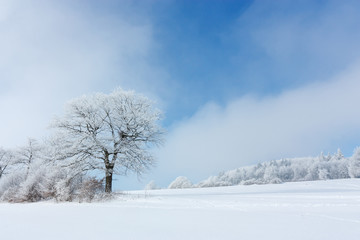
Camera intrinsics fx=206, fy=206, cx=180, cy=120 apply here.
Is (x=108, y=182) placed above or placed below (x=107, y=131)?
below

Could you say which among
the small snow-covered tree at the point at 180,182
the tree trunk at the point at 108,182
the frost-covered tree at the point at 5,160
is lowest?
the small snow-covered tree at the point at 180,182

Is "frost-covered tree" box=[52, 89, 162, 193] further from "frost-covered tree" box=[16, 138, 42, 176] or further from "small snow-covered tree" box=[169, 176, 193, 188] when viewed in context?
"small snow-covered tree" box=[169, 176, 193, 188]

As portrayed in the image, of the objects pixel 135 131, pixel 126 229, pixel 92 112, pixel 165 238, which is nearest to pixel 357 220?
pixel 165 238

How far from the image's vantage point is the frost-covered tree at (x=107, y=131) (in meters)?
17.2

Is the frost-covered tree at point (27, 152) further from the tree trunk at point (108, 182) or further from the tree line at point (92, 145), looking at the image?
the tree trunk at point (108, 182)

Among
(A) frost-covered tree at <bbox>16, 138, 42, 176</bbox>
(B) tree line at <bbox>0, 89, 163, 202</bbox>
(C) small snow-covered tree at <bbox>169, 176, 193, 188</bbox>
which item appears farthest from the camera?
(C) small snow-covered tree at <bbox>169, 176, 193, 188</bbox>

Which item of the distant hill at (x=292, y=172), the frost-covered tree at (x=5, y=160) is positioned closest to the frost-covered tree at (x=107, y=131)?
the frost-covered tree at (x=5, y=160)

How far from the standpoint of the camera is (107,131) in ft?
62.5

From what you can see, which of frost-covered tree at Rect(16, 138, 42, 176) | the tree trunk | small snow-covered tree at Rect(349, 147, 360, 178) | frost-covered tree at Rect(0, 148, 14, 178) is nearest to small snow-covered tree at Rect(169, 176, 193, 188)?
frost-covered tree at Rect(16, 138, 42, 176)

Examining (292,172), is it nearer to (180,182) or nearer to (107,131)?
(180,182)

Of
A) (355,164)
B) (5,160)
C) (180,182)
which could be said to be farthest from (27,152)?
(355,164)

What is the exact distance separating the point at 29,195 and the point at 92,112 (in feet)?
30.0

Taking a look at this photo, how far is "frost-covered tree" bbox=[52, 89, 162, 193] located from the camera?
17.2 m

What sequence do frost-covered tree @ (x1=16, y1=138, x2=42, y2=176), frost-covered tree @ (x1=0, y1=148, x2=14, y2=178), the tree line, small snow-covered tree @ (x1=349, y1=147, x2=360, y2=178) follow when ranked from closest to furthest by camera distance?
the tree line, frost-covered tree @ (x1=16, y1=138, x2=42, y2=176), frost-covered tree @ (x1=0, y1=148, x2=14, y2=178), small snow-covered tree @ (x1=349, y1=147, x2=360, y2=178)
